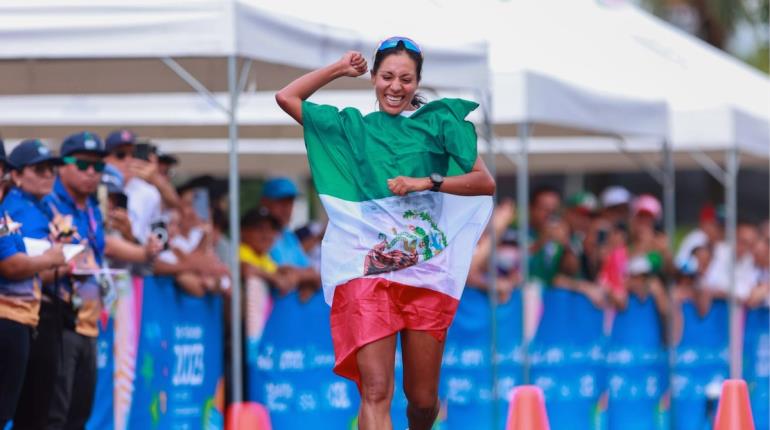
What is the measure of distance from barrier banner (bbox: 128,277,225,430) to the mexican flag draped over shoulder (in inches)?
121

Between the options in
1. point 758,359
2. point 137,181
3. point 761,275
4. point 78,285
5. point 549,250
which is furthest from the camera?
point 761,275

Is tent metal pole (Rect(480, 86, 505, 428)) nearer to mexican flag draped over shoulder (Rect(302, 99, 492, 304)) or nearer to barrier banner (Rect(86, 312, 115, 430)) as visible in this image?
barrier banner (Rect(86, 312, 115, 430))

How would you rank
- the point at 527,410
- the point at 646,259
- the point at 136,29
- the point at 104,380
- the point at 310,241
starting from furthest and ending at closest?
1. the point at 646,259
2. the point at 310,241
3. the point at 104,380
4. the point at 136,29
5. the point at 527,410

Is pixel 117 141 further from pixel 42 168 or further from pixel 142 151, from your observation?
pixel 42 168

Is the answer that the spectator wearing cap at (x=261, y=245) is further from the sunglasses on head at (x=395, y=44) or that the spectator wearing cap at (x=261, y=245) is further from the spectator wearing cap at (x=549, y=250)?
the sunglasses on head at (x=395, y=44)

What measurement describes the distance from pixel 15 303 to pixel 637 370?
728 centimetres

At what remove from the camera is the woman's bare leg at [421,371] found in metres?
6.73

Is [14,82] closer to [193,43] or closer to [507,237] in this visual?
[193,43]

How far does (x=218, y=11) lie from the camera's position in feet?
29.6

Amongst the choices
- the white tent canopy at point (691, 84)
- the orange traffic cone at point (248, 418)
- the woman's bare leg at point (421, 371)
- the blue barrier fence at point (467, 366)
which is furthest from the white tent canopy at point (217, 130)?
the orange traffic cone at point (248, 418)

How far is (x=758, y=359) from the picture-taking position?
15648 millimetres

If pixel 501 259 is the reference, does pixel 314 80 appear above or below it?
above

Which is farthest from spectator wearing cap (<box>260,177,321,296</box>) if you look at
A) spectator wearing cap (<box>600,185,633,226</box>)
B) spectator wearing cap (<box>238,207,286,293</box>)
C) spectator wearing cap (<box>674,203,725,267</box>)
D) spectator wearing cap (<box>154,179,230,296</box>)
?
spectator wearing cap (<box>674,203,725,267</box>)

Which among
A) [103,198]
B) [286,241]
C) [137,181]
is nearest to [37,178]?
[103,198]
